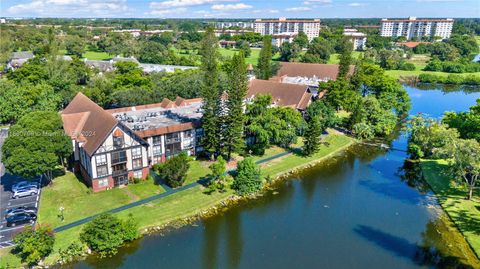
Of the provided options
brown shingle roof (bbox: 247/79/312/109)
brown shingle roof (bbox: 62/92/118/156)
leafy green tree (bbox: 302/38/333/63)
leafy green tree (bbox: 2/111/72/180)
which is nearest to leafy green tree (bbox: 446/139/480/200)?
brown shingle roof (bbox: 247/79/312/109)

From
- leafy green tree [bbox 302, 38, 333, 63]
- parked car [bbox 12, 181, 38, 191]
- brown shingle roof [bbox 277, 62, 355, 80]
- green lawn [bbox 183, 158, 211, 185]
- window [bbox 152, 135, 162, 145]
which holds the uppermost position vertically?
leafy green tree [bbox 302, 38, 333, 63]

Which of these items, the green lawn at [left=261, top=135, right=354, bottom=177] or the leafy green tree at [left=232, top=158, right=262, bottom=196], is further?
the green lawn at [left=261, top=135, right=354, bottom=177]

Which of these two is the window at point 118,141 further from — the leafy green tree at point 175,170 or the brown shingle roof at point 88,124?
the leafy green tree at point 175,170

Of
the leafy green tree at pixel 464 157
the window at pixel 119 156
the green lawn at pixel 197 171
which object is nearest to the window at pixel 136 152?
the window at pixel 119 156

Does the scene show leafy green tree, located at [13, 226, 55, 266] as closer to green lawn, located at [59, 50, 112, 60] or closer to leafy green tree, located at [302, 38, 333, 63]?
leafy green tree, located at [302, 38, 333, 63]

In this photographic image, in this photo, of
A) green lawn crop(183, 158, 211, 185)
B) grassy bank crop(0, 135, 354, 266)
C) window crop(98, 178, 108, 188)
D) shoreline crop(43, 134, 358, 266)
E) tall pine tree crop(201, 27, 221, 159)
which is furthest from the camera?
tall pine tree crop(201, 27, 221, 159)

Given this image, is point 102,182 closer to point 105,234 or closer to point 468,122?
point 105,234

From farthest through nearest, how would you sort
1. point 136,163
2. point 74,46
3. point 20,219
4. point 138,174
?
1. point 74,46
2. point 138,174
3. point 136,163
4. point 20,219

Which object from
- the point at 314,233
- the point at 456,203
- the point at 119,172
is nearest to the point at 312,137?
the point at 456,203
